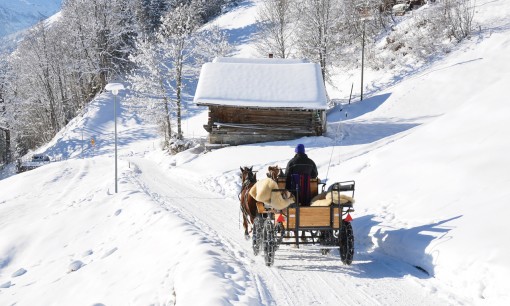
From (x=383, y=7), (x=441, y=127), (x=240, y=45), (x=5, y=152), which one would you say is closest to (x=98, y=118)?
(x=5, y=152)

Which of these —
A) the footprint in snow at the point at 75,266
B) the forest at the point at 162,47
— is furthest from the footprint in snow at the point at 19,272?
the forest at the point at 162,47

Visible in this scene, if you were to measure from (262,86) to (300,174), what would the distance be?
21.3 meters

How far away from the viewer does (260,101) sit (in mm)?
29219

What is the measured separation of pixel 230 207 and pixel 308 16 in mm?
29963

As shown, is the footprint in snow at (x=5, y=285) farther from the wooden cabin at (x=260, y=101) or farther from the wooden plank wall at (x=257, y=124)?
the wooden plank wall at (x=257, y=124)

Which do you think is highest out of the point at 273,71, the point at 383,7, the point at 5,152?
the point at 383,7

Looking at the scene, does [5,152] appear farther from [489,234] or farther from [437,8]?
[489,234]

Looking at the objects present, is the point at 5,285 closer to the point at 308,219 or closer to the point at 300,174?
the point at 300,174

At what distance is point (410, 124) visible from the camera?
30.6m

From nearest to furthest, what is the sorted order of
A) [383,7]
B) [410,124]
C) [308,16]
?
[410,124]
[308,16]
[383,7]

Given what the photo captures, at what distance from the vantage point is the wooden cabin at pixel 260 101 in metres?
29.3

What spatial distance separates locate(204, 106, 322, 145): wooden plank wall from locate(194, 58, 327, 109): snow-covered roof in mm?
1057

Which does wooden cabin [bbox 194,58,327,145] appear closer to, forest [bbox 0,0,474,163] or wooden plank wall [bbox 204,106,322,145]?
wooden plank wall [bbox 204,106,322,145]

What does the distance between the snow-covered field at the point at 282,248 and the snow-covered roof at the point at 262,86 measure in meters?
3.92
